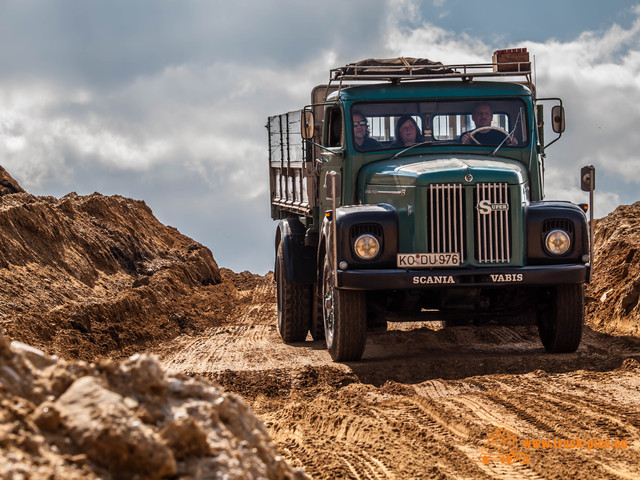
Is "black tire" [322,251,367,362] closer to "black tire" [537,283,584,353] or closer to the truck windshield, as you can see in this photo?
the truck windshield

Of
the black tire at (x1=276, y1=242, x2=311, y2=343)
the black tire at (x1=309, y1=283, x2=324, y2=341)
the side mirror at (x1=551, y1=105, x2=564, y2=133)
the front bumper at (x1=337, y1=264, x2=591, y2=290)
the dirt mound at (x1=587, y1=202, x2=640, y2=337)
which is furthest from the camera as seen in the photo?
the dirt mound at (x1=587, y1=202, x2=640, y2=337)

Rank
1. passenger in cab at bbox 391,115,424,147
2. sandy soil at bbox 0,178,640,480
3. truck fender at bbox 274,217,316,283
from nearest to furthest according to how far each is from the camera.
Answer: sandy soil at bbox 0,178,640,480, passenger in cab at bbox 391,115,424,147, truck fender at bbox 274,217,316,283

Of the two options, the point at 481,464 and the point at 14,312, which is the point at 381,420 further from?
the point at 14,312

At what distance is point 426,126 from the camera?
37.0ft

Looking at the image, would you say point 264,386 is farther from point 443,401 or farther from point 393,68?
point 393,68

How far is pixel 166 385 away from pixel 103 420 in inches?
16.7

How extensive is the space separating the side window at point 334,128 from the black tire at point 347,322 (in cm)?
179

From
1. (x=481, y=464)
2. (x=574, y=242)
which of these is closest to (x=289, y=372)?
(x=574, y=242)

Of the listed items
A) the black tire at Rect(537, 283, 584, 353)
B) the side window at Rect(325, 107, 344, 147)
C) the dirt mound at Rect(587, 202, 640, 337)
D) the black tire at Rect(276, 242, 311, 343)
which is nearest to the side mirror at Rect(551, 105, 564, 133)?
the black tire at Rect(537, 283, 584, 353)

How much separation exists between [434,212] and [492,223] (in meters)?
0.63

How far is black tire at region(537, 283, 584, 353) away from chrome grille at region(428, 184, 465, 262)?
1418 mm

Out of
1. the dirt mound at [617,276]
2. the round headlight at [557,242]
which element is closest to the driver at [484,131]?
the round headlight at [557,242]

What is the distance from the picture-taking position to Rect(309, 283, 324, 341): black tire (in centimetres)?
1248

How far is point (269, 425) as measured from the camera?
7.60m
